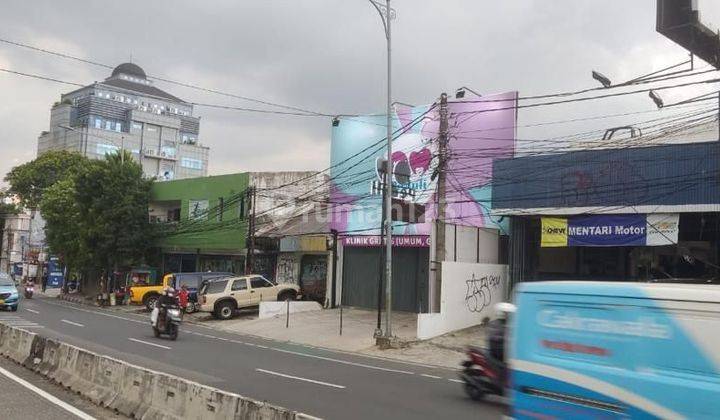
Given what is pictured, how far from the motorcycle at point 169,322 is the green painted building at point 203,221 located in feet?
54.3

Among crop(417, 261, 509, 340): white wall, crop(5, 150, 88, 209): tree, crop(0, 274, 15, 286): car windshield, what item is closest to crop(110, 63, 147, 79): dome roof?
crop(5, 150, 88, 209): tree

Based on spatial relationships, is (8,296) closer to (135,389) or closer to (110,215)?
(110,215)

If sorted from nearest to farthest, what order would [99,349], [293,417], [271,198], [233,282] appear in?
[293,417] < [99,349] < [233,282] < [271,198]

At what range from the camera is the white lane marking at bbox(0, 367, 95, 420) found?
8484 millimetres

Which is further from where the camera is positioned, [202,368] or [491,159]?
[491,159]

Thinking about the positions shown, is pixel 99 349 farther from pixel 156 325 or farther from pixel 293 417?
pixel 293 417

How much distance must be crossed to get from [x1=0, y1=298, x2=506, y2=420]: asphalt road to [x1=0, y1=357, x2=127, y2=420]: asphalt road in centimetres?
244

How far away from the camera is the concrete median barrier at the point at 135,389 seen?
20.8 ft

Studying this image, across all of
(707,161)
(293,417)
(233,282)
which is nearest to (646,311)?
(293,417)

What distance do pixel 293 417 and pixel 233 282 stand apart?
23.9m

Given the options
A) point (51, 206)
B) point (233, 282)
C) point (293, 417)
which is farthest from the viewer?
point (51, 206)

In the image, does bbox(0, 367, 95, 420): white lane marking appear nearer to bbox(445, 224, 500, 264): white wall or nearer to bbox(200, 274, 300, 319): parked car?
bbox(445, 224, 500, 264): white wall

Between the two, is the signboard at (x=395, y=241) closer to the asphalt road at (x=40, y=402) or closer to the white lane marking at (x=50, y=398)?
the white lane marking at (x=50, y=398)

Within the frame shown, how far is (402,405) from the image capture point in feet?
33.4
